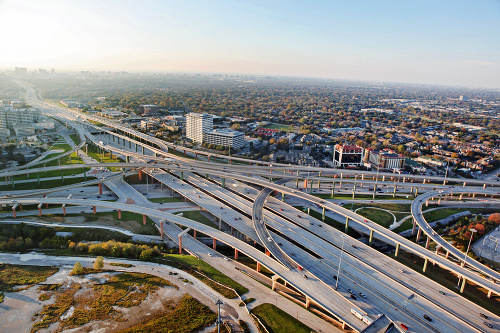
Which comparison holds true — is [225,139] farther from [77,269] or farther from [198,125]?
[77,269]

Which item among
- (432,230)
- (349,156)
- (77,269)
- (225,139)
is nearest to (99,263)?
(77,269)

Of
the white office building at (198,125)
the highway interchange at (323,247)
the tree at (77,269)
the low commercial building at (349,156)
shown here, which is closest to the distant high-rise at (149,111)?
the white office building at (198,125)

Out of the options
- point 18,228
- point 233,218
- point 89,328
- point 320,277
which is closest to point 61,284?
point 89,328

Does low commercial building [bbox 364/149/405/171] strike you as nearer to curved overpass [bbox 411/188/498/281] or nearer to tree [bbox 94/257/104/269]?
curved overpass [bbox 411/188/498/281]

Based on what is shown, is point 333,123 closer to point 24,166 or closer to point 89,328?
point 24,166

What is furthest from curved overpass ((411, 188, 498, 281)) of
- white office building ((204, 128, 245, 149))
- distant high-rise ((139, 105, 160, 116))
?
distant high-rise ((139, 105, 160, 116))

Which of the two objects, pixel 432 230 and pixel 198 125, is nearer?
pixel 432 230
